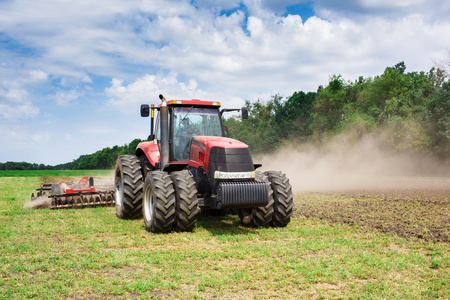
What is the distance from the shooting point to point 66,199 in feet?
A: 42.2

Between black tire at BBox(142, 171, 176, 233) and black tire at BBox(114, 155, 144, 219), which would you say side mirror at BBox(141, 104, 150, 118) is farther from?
black tire at BBox(142, 171, 176, 233)

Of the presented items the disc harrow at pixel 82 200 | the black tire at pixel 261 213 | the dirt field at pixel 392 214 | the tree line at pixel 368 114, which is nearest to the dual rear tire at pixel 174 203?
the black tire at pixel 261 213

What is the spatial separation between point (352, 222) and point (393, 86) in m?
53.3

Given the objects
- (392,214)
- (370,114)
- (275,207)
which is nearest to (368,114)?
(370,114)

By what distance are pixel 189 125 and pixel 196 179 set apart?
1.66 meters

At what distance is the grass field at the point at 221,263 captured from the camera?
5219mm

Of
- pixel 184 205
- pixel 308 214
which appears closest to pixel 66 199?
pixel 184 205

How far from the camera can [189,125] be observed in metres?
10.1

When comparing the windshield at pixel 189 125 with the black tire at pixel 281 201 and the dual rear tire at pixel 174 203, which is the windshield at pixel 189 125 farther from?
the black tire at pixel 281 201

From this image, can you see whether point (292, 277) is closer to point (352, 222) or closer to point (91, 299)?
point (91, 299)

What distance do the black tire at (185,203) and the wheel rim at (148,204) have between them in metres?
1.06

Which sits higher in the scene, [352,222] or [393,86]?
[393,86]

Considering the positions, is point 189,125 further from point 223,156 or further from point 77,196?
point 77,196

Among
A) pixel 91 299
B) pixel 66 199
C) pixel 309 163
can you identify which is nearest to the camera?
pixel 91 299
